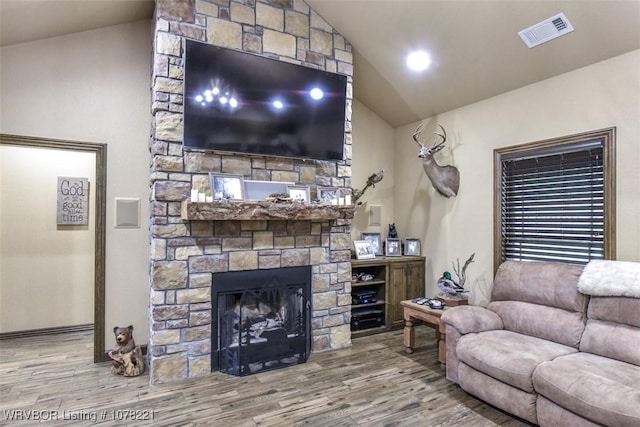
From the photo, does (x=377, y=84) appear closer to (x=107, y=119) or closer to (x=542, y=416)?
(x=107, y=119)

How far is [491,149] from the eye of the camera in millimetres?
3820

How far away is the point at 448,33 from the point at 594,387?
296cm

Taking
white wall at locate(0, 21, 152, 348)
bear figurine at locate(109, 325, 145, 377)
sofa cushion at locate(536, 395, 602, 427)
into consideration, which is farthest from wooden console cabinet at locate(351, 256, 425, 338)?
white wall at locate(0, 21, 152, 348)

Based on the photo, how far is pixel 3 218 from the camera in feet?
14.3

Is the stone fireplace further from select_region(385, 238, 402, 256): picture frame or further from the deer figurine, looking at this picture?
the deer figurine

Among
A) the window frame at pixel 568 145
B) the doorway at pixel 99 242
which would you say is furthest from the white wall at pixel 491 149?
the doorway at pixel 99 242

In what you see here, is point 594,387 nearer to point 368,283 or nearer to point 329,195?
point 368,283

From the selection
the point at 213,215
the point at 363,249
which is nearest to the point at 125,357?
the point at 213,215

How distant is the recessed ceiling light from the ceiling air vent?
901mm

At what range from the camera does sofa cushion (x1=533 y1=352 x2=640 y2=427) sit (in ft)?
6.20

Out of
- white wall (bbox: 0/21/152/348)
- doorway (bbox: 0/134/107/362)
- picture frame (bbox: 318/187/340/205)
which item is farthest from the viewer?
picture frame (bbox: 318/187/340/205)

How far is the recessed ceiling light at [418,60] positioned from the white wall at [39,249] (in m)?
4.18

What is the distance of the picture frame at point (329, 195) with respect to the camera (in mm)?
3660

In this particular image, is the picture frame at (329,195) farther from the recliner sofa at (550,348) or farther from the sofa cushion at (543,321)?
the sofa cushion at (543,321)
